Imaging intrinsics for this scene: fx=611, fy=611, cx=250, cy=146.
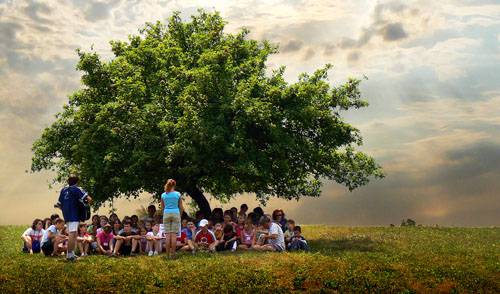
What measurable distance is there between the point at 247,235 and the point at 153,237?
157 inches

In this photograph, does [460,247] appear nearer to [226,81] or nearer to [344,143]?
[344,143]

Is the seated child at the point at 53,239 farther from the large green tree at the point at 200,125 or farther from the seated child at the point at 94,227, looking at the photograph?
the large green tree at the point at 200,125

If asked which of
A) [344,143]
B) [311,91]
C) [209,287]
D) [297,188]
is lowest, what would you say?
[209,287]

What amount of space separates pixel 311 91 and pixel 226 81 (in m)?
4.87

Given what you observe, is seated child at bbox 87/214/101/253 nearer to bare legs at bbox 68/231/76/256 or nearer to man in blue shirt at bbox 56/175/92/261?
bare legs at bbox 68/231/76/256

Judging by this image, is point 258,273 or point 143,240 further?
point 143,240

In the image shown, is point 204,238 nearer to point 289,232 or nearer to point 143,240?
point 143,240

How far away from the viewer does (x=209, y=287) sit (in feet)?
64.6

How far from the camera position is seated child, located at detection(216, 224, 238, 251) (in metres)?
26.0

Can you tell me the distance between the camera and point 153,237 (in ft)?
83.6

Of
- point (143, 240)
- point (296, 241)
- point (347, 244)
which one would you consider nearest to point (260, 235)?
point (296, 241)

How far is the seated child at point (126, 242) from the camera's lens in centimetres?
2567

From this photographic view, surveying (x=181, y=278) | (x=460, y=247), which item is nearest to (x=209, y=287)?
(x=181, y=278)

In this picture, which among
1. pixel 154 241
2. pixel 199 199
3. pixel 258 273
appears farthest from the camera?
pixel 199 199
